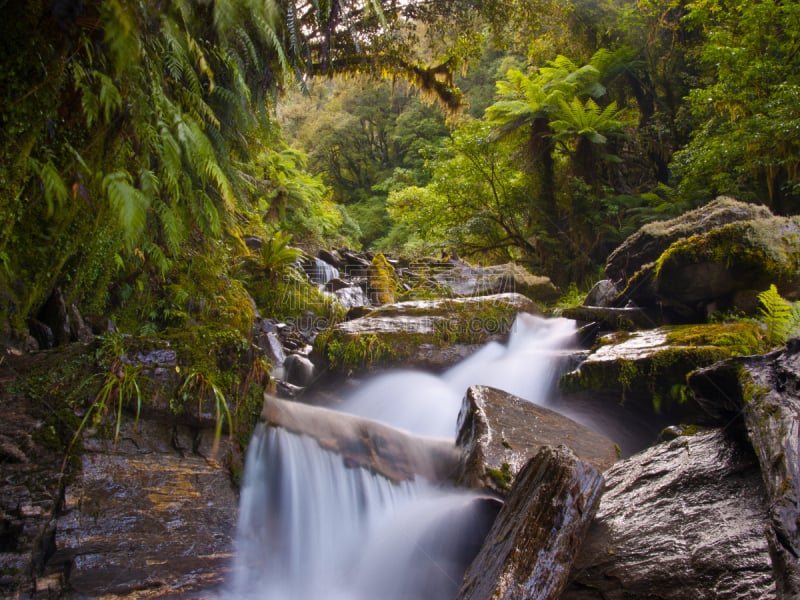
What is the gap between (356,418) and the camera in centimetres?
→ 400

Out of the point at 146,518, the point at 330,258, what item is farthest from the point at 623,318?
the point at 330,258

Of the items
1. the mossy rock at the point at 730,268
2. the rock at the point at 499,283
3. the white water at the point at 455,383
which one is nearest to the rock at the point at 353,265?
the rock at the point at 499,283

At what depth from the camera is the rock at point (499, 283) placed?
910 cm

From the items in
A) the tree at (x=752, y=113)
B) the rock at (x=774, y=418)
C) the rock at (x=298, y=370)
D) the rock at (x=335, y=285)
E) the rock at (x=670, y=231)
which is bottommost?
the rock at (x=298, y=370)

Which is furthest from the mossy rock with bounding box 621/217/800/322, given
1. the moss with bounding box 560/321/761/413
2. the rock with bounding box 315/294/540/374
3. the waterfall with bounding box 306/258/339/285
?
the waterfall with bounding box 306/258/339/285

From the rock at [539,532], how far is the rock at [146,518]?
4.82 ft

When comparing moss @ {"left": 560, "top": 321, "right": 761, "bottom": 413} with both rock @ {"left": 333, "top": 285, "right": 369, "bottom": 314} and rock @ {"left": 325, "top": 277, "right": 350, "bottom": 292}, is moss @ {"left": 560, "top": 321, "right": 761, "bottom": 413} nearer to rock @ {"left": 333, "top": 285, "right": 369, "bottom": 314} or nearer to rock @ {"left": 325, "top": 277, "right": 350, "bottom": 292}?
rock @ {"left": 333, "top": 285, "right": 369, "bottom": 314}

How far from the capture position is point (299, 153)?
36.7 ft

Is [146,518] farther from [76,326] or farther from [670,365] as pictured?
[670,365]

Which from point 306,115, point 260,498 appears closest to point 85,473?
point 260,498

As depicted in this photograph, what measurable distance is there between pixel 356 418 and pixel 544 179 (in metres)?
8.80

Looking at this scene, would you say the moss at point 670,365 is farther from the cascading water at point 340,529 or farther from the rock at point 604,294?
the rock at point 604,294

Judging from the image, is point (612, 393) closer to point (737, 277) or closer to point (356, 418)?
point (737, 277)

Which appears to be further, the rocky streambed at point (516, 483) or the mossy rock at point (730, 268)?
the mossy rock at point (730, 268)
